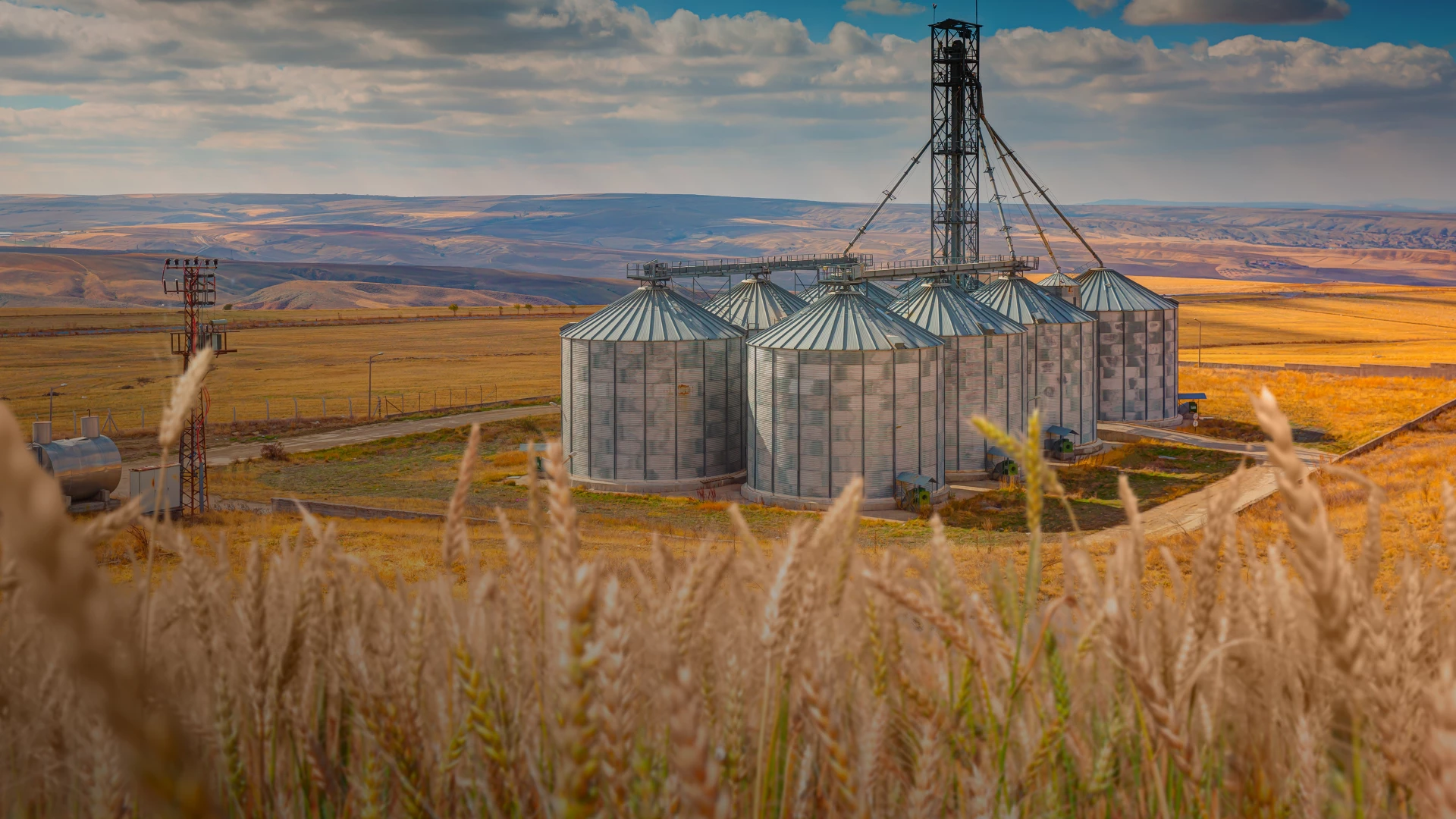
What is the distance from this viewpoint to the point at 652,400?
49875 millimetres

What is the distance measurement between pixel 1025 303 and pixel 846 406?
20.8 meters

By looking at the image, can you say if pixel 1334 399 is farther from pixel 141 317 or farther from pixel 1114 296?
pixel 141 317

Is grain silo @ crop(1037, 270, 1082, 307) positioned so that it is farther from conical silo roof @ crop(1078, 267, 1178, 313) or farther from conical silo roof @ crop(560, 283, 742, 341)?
conical silo roof @ crop(560, 283, 742, 341)

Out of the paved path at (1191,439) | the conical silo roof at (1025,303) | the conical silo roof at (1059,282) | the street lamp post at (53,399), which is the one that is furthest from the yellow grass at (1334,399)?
the street lamp post at (53,399)

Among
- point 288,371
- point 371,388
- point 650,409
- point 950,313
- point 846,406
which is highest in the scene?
point 950,313

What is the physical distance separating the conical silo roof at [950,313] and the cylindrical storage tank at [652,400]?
9.79 m

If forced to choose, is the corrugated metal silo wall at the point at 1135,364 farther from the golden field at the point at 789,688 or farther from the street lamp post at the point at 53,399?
the street lamp post at the point at 53,399

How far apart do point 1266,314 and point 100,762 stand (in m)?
188

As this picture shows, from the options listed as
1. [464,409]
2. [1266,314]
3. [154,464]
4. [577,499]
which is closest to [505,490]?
[577,499]

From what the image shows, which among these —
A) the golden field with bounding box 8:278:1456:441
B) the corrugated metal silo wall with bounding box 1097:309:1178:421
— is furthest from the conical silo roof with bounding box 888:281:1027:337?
the golden field with bounding box 8:278:1456:441

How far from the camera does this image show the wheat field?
3.16 meters

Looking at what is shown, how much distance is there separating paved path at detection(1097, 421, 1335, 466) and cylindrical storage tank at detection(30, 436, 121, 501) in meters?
52.2

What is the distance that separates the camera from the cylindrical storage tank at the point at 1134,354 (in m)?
67.6

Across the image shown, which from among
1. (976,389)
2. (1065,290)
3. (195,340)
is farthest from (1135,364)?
(195,340)
